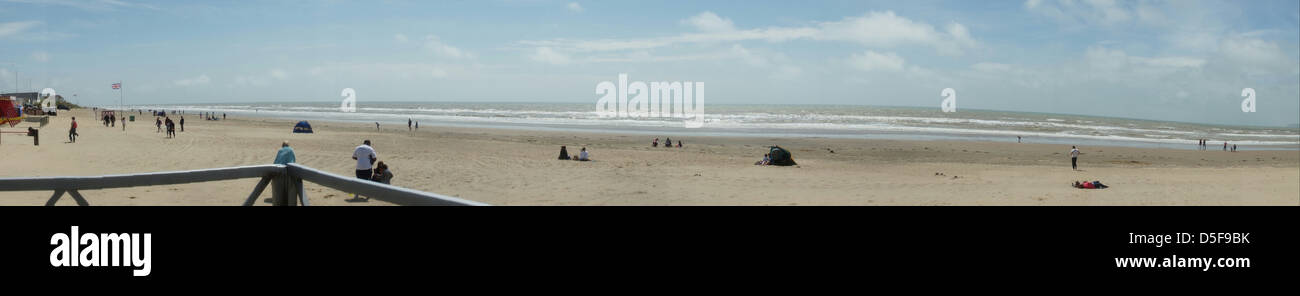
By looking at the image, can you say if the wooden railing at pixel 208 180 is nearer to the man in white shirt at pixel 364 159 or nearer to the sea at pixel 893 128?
the man in white shirt at pixel 364 159

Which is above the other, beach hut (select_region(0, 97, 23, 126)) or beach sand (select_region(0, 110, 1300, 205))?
beach hut (select_region(0, 97, 23, 126))

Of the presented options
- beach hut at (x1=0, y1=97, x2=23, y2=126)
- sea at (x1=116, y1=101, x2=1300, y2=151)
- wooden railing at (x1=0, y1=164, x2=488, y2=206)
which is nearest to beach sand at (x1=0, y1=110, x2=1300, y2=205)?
beach hut at (x1=0, y1=97, x2=23, y2=126)

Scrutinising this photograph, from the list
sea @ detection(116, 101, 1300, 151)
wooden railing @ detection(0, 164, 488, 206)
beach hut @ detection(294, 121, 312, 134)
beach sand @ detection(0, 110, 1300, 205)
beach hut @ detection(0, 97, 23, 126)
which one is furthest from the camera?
sea @ detection(116, 101, 1300, 151)

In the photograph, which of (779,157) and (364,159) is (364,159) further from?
(779,157)

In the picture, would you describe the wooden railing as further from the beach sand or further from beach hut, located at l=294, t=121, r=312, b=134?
beach hut, located at l=294, t=121, r=312, b=134

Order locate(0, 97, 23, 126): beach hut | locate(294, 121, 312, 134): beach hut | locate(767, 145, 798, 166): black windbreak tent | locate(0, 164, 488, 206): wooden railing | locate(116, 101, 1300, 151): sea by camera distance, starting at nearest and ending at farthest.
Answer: locate(0, 164, 488, 206): wooden railing → locate(767, 145, 798, 166): black windbreak tent → locate(0, 97, 23, 126): beach hut → locate(294, 121, 312, 134): beach hut → locate(116, 101, 1300, 151): sea

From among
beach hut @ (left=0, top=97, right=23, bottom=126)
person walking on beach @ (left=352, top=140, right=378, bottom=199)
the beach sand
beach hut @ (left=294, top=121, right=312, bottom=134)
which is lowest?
the beach sand
